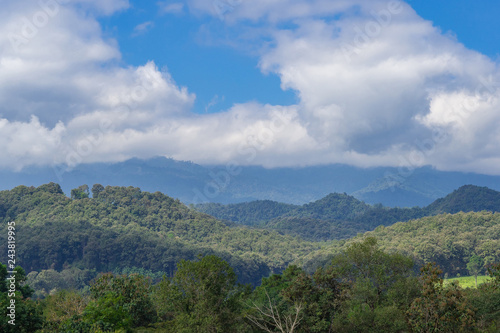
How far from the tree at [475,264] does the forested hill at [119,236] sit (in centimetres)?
6602

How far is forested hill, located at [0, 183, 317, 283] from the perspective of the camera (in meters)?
136

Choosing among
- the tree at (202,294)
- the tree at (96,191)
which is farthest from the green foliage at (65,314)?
the tree at (96,191)

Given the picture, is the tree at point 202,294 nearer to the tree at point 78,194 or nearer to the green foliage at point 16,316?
the green foliage at point 16,316

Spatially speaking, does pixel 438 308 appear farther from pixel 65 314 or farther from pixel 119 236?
pixel 119 236

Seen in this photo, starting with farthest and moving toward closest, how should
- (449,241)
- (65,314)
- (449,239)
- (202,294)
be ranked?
(449,239) < (449,241) < (65,314) < (202,294)

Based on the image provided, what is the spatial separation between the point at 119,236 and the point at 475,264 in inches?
4296

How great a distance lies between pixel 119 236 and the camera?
480 ft

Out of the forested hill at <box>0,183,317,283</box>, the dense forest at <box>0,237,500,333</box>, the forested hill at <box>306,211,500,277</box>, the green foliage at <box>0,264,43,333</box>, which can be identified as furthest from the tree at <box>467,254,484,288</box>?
the green foliage at <box>0,264,43,333</box>

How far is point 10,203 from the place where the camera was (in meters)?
165

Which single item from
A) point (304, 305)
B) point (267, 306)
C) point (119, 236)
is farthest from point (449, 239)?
point (267, 306)

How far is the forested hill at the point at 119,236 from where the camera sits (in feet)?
445

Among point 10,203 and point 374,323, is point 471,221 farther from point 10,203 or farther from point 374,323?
point 10,203

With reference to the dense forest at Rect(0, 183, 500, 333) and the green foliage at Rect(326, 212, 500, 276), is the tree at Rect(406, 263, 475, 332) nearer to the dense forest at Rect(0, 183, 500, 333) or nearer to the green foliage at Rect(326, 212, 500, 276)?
the dense forest at Rect(0, 183, 500, 333)

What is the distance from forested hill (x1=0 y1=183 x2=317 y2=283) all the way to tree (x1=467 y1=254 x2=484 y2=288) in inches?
2599
